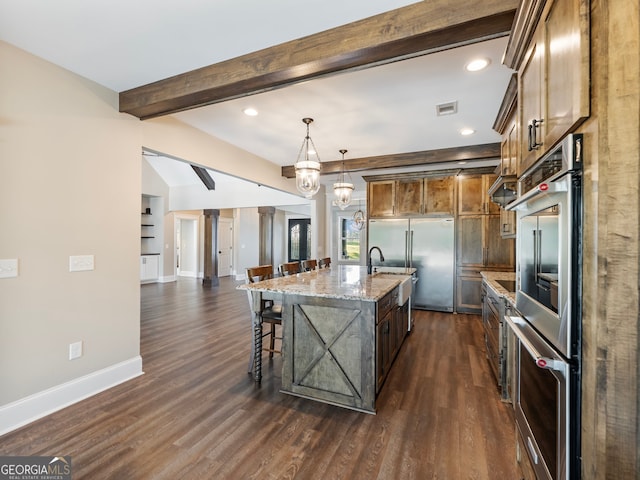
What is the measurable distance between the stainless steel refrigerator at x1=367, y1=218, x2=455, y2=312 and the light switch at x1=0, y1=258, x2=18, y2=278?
16.6 ft

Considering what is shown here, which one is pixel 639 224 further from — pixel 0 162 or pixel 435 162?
pixel 435 162

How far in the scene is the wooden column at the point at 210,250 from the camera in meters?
8.47

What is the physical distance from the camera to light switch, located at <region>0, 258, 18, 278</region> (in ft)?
6.84

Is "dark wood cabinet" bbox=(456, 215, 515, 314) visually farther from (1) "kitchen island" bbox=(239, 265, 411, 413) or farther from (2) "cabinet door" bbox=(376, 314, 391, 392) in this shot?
(1) "kitchen island" bbox=(239, 265, 411, 413)

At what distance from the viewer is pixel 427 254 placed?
5.61 meters

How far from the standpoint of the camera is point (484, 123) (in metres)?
3.57

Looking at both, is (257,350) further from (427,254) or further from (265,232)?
(265,232)

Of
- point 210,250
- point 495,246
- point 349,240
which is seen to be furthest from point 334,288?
point 210,250

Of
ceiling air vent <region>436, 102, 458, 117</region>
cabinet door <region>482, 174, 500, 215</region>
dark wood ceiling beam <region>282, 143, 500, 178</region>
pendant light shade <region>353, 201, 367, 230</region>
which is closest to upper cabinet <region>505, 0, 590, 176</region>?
ceiling air vent <region>436, 102, 458, 117</region>

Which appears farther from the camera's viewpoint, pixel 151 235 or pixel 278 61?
pixel 151 235

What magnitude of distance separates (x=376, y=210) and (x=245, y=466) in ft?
16.0

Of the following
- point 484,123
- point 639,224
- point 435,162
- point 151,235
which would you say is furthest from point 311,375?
point 151,235

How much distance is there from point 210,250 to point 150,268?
1845 mm

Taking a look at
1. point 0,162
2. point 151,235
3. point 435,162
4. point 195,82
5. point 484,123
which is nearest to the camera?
point 0,162
